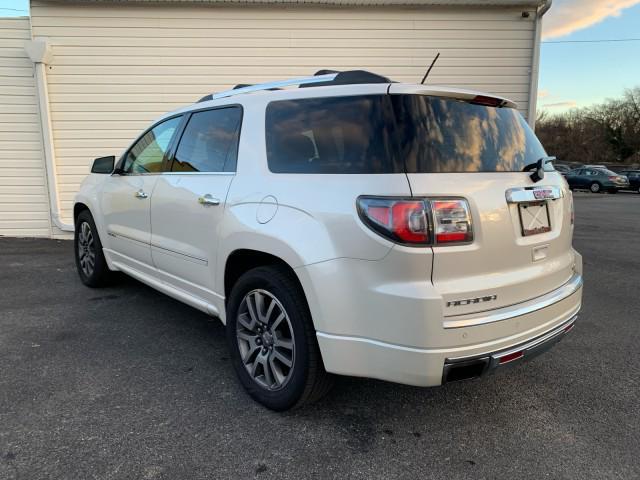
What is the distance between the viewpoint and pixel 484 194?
2.26 meters

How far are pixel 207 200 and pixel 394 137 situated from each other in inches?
54.1

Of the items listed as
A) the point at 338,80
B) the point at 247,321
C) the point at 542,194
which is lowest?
the point at 247,321

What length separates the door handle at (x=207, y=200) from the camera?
9.88 feet

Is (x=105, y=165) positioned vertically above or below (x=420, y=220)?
above

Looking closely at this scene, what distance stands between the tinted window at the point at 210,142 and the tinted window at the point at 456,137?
1.21 m

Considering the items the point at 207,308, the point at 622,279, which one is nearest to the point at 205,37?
the point at 207,308

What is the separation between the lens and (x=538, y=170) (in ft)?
8.51

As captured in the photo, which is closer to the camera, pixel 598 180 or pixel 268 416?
pixel 268 416

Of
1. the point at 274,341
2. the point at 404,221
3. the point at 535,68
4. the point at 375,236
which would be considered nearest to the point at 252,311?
the point at 274,341

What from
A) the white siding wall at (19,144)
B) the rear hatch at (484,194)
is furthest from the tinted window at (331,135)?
the white siding wall at (19,144)

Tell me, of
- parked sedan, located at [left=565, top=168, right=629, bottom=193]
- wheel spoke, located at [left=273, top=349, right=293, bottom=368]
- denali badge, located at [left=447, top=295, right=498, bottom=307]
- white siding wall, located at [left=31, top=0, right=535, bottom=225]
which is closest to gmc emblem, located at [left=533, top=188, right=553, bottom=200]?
denali badge, located at [left=447, top=295, right=498, bottom=307]

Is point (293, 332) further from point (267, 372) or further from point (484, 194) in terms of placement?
point (484, 194)

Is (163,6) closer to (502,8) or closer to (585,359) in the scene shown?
(502,8)

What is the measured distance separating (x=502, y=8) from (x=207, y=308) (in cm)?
743
